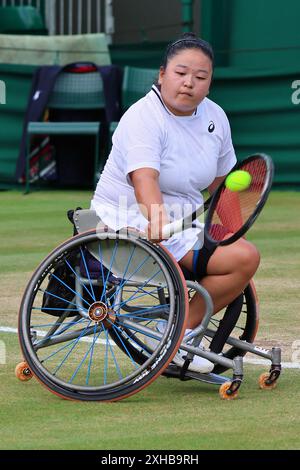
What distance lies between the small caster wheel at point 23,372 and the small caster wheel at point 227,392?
856 mm

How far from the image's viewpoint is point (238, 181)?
5242 mm

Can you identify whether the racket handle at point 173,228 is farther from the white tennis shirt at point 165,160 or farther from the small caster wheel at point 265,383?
the small caster wheel at point 265,383

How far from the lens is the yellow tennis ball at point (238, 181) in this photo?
5242 millimetres

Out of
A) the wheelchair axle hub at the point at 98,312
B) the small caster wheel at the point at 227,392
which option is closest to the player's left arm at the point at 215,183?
the wheelchair axle hub at the point at 98,312

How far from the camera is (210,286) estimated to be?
545 cm

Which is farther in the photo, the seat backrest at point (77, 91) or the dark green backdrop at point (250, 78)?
the seat backrest at point (77, 91)

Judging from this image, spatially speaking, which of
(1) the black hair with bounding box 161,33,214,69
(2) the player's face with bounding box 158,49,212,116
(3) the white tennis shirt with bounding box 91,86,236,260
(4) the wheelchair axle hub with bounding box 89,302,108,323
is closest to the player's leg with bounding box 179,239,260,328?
(3) the white tennis shirt with bounding box 91,86,236,260

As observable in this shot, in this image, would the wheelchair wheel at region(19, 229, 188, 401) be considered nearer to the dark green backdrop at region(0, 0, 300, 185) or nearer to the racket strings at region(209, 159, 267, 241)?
the racket strings at region(209, 159, 267, 241)

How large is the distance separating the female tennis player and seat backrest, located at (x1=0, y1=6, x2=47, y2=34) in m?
13.3

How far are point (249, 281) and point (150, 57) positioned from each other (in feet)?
35.9

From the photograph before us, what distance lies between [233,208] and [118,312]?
66cm

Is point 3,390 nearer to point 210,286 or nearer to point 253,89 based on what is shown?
point 210,286
